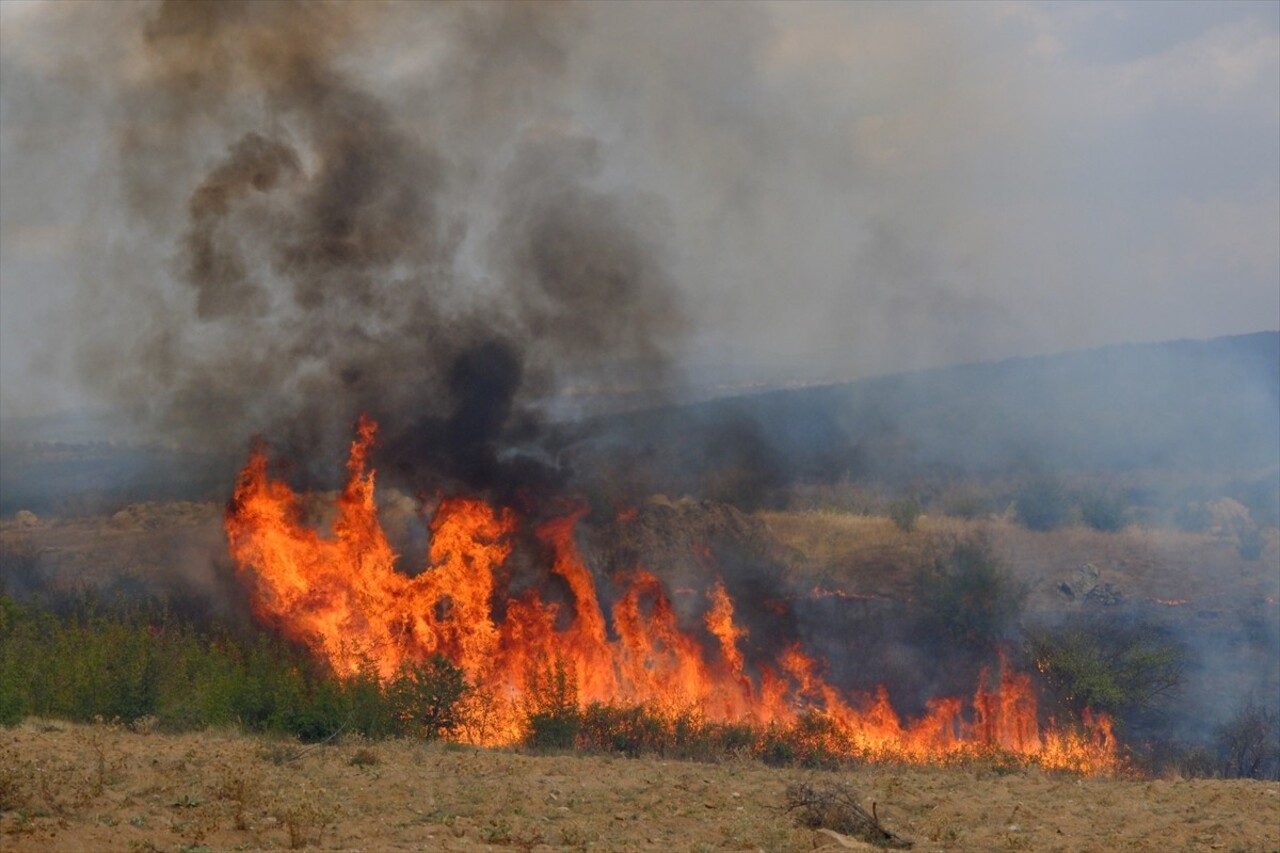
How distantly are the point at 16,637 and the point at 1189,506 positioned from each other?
1410 inches

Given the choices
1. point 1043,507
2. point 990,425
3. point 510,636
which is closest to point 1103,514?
point 1043,507

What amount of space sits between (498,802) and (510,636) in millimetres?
9185

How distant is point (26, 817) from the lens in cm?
1163

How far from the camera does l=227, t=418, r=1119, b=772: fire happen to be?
2319cm

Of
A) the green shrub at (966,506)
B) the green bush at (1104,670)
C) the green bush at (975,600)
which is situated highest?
the green shrub at (966,506)

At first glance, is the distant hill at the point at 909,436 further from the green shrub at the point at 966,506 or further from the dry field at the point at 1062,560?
the green shrub at the point at 966,506

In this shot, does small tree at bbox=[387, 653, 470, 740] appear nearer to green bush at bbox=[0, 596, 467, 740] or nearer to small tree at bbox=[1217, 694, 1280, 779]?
green bush at bbox=[0, 596, 467, 740]

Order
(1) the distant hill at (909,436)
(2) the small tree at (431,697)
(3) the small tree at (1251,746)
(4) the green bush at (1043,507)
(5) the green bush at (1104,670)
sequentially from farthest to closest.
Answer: (1) the distant hill at (909,436)
(4) the green bush at (1043,507)
(5) the green bush at (1104,670)
(3) the small tree at (1251,746)
(2) the small tree at (431,697)

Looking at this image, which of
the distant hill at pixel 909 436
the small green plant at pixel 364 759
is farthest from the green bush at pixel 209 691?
the distant hill at pixel 909 436

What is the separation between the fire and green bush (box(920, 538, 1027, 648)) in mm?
2033

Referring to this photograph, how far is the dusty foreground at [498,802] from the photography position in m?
12.5

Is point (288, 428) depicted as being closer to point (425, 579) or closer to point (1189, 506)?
point (425, 579)

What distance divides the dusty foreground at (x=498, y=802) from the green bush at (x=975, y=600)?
790cm

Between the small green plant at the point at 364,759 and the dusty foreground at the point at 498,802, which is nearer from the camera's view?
the dusty foreground at the point at 498,802
